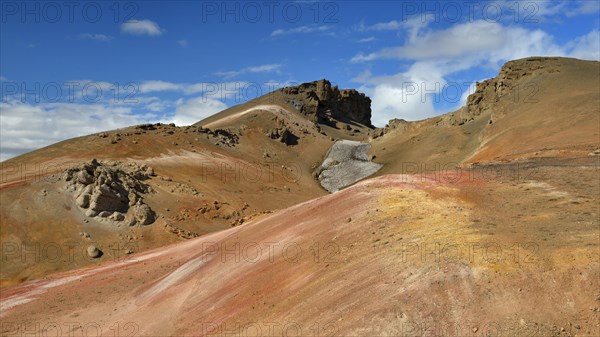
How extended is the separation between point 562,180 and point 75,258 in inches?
971

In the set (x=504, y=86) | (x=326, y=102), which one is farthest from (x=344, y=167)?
(x=326, y=102)

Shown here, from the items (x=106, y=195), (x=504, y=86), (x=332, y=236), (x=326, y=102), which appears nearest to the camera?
(x=332, y=236)

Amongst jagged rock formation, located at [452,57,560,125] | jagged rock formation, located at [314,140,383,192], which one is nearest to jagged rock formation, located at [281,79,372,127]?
jagged rock formation, located at [314,140,383,192]

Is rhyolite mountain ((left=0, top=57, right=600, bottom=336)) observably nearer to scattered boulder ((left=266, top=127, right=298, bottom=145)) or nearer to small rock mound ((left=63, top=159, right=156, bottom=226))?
small rock mound ((left=63, top=159, right=156, bottom=226))

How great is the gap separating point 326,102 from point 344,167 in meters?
39.5

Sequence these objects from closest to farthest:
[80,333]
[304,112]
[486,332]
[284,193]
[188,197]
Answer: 1. [486,332]
2. [80,333]
3. [188,197]
4. [284,193]
5. [304,112]

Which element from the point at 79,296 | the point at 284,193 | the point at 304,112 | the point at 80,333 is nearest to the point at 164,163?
the point at 284,193

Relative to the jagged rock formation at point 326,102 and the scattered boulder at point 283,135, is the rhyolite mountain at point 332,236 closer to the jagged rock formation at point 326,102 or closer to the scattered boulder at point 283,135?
the scattered boulder at point 283,135

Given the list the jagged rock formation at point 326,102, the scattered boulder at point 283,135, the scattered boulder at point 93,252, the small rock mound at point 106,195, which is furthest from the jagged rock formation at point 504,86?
the scattered boulder at point 93,252

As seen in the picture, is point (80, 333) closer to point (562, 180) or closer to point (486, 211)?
point (486, 211)

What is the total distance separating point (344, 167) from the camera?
57031mm

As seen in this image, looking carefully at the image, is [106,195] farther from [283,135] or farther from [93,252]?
[283,135]

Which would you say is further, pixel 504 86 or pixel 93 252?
pixel 504 86

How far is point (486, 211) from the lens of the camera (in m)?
13.2
